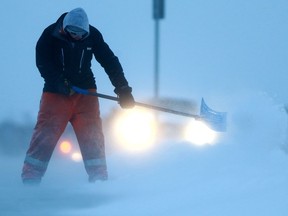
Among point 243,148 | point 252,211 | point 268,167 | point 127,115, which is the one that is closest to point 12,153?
point 127,115

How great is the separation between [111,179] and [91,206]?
3.39ft

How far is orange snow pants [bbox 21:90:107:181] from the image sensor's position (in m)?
4.65

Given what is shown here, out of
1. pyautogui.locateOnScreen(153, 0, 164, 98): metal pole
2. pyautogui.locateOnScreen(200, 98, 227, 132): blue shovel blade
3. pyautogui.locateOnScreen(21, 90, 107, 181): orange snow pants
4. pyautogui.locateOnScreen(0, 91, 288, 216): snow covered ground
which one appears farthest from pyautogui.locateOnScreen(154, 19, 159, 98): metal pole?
pyautogui.locateOnScreen(21, 90, 107, 181): orange snow pants

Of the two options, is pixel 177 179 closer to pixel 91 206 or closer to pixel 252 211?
pixel 91 206

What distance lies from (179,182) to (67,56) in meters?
1.41

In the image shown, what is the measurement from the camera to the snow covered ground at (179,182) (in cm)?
347

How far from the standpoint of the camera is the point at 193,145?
5.37 meters

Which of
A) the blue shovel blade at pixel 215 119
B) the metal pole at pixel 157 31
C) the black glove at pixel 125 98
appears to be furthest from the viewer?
the metal pole at pixel 157 31

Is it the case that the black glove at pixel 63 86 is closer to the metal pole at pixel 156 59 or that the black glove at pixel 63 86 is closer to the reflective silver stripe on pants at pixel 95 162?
the reflective silver stripe on pants at pixel 95 162

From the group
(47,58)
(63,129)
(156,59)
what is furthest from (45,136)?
(156,59)

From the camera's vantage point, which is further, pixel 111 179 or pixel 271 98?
pixel 271 98

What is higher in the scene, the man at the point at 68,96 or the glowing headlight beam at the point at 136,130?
the glowing headlight beam at the point at 136,130

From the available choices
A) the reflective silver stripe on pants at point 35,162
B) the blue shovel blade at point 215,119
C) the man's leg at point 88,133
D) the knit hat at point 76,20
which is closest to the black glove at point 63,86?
the man's leg at point 88,133

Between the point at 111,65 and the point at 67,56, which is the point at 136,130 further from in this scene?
the point at 67,56
